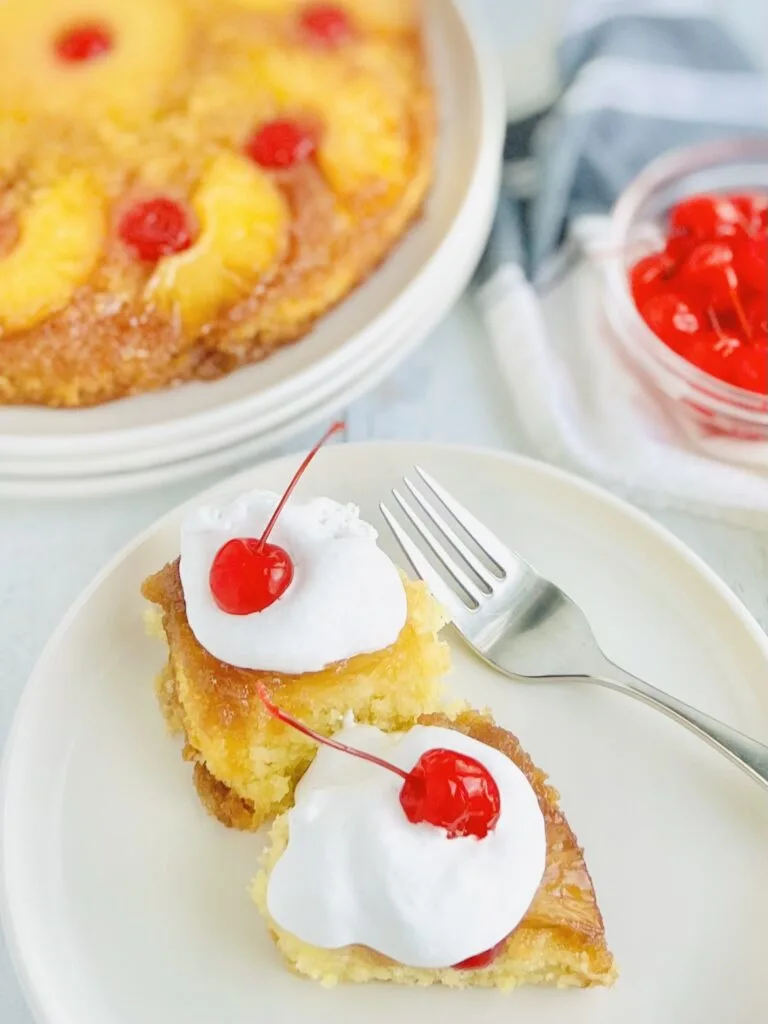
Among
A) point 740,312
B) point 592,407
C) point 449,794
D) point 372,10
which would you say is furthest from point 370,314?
point 449,794

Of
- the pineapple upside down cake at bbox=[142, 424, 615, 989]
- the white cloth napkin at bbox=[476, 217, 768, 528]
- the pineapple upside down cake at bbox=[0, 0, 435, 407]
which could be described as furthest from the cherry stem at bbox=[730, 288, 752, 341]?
the pineapple upside down cake at bbox=[142, 424, 615, 989]

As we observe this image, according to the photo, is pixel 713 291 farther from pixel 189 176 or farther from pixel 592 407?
pixel 189 176

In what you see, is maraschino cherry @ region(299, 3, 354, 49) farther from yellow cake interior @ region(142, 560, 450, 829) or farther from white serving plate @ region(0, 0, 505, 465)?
yellow cake interior @ region(142, 560, 450, 829)

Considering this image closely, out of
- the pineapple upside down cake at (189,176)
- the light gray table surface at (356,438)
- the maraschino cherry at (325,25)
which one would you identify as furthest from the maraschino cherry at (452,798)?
→ the maraschino cherry at (325,25)

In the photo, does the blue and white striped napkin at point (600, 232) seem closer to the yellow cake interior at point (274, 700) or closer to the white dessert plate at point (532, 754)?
the white dessert plate at point (532, 754)

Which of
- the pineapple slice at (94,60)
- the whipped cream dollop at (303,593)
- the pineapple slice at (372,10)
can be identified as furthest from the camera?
the pineapple slice at (372,10)

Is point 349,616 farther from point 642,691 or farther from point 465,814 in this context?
point 642,691

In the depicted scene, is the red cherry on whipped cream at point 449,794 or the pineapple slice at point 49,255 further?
the pineapple slice at point 49,255

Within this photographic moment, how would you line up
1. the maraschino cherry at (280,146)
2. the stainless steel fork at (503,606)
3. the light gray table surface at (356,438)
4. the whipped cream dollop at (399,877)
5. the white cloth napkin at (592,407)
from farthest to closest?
the maraschino cherry at (280,146), the white cloth napkin at (592,407), the light gray table surface at (356,438), the stainless steel fork at (503,606), the whipped cream dollop at (399,877)
